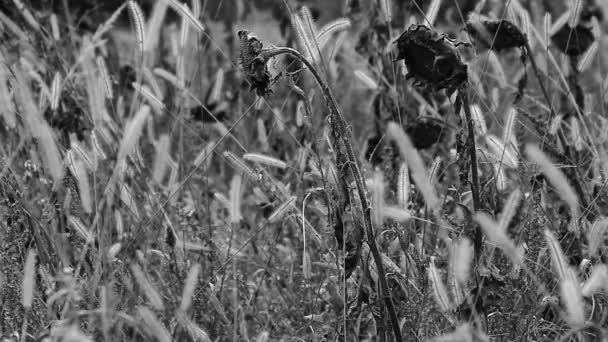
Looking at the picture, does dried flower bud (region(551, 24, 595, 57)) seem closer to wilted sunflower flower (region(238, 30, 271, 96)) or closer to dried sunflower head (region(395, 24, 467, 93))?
dried sunflower head (region(395, 24, 467, 93))

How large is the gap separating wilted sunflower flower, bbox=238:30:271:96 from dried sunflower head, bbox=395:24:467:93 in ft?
0.81

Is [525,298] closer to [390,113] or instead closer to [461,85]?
[461,85]

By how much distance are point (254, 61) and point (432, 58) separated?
1.03ft

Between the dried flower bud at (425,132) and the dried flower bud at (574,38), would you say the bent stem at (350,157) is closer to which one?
the dried flower bud at (425,132)

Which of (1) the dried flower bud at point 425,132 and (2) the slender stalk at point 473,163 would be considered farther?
(1) the dried flower bud at point 425,132

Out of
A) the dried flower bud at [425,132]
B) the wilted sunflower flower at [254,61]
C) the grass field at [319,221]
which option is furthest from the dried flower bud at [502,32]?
the wilted sunflower flower at [254,61]

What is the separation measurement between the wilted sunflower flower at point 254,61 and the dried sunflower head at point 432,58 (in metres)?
0.25

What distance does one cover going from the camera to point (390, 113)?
2826mm

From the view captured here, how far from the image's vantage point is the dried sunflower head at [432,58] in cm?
155

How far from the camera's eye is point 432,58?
1567 millimetres

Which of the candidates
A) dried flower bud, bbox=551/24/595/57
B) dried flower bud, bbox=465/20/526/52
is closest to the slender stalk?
dried flower bud, bbox=465/20/526/52

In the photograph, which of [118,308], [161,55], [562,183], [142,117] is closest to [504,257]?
[562,183]

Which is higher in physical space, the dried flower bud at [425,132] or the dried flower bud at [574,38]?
the dried flower bud at [574,38]

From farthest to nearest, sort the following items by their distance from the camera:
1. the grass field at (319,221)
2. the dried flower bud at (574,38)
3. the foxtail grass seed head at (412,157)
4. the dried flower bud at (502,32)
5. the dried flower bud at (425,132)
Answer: the dried flower bud at (574,38) → the dried flower bud at (425,132) → the dried flower bud at (502,32) → the grass field at (319,221) → the foxtail grass seed head at (412,157)
